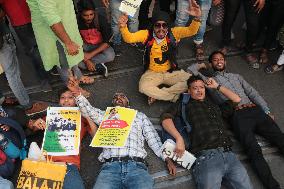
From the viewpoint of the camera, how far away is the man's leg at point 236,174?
3.73 m

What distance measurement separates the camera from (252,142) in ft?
13.4

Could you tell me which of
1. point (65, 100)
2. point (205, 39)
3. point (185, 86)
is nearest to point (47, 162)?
point (65, 100)

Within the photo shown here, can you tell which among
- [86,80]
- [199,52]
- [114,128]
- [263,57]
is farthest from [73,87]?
[263,57]

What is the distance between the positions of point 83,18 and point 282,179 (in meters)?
2.96

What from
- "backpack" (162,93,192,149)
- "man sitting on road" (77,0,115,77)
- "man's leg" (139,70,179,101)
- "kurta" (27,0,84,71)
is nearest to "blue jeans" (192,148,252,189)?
"backpack" (162,93,192,149)

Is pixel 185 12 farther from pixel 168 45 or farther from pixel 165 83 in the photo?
pixel 165 83

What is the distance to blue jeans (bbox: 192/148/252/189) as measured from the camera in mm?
3699

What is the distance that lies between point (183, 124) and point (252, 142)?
75cm

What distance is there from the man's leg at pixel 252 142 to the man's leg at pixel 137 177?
1.10 metres

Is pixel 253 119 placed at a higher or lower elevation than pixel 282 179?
higher

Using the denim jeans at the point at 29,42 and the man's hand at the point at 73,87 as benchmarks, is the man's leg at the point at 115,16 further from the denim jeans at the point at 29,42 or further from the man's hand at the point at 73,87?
the man's hand at the point at 73,87

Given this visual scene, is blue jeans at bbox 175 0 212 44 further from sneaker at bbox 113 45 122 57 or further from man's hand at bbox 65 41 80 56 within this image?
man's hand at bbox 65 41 80 56

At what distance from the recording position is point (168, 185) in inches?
156

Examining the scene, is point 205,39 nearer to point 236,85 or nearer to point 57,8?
point 236,85
